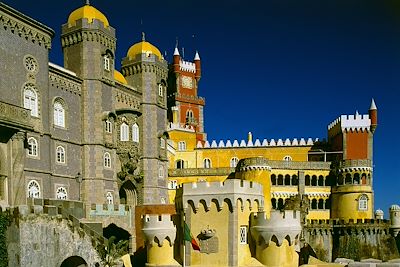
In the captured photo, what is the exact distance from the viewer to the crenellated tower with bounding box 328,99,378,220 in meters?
55.5

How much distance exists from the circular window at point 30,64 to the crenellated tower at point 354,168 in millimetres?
39155

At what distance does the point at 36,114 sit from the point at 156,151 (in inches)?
630

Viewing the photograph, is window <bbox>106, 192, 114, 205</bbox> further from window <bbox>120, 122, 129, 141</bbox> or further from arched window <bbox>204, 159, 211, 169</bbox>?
arched window <bbox>204, 159, 211, 169</bbox>

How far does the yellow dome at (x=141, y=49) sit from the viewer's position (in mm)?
50094

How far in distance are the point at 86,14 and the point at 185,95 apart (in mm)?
37816

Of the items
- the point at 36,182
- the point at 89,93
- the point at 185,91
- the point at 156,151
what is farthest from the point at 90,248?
the point at 185,91

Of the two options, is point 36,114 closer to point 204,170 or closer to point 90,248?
point 90,248

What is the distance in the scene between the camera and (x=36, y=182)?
1368 inches

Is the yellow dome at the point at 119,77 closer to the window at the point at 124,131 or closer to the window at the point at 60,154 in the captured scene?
the window at the point at 124,131

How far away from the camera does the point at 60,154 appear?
126ft

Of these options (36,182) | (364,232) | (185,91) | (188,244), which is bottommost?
(364,232)

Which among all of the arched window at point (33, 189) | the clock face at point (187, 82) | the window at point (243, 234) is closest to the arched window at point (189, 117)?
the clock face at point (187, 82)

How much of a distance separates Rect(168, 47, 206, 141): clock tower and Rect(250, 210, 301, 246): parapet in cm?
4456

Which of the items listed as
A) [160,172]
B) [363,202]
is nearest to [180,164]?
[160,172]
